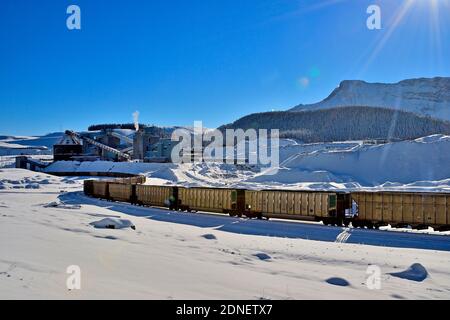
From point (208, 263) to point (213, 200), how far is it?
14652 millimetres

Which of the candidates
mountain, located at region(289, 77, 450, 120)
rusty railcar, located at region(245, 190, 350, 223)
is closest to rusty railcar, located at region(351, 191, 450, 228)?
rusty railcar, located at region(245, 190, 350, 223)

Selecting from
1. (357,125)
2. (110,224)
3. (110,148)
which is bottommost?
(110,224)

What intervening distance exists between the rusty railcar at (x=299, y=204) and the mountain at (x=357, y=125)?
84.3m

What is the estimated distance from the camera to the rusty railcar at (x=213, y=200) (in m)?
23.3

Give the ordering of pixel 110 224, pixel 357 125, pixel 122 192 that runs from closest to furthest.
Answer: pixel 110 224, pixel 122 192, pixel 357 125

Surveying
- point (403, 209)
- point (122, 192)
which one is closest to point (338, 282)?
point (403, 209)

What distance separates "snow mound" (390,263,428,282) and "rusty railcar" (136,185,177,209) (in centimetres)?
1858

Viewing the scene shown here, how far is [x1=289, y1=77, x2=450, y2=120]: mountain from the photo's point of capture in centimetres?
16825

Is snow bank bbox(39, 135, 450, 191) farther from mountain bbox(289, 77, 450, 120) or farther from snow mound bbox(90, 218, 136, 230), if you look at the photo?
mountain bbox(289, 77, 450, 120)

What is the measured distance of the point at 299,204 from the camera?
20922 mm

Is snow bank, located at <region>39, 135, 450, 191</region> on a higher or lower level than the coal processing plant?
lower

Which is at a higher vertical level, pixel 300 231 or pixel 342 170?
pixel 342 170

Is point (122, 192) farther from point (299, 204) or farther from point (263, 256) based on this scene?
point (263, 256)

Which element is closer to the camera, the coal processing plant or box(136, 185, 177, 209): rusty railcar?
box(136, 185, 177, 209): rusty railcar
